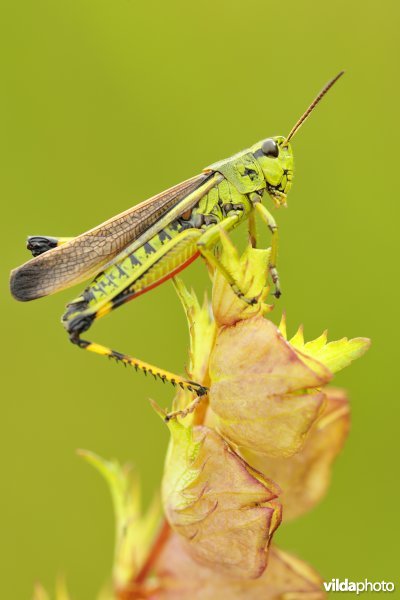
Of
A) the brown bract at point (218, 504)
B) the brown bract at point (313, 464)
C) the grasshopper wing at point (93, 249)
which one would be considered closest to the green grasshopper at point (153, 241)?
the grasshopper wing at point (93, 249)

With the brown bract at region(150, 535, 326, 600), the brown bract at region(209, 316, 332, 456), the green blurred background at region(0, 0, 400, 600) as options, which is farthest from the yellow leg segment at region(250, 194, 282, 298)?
the green blurred background at region(0, 0, 400, 600)

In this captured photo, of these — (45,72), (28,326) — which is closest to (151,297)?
(28,326)

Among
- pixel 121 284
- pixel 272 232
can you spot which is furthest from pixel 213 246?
pixel 121 284

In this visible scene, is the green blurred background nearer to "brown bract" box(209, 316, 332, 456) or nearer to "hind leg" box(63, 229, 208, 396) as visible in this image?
"hind leg" box(63, 229, 208, 396)

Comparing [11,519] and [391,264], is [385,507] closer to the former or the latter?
[391,264]

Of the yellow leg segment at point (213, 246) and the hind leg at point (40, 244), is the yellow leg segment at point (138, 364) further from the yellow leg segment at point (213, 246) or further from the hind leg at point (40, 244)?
the hind leg at point (40, 244)
